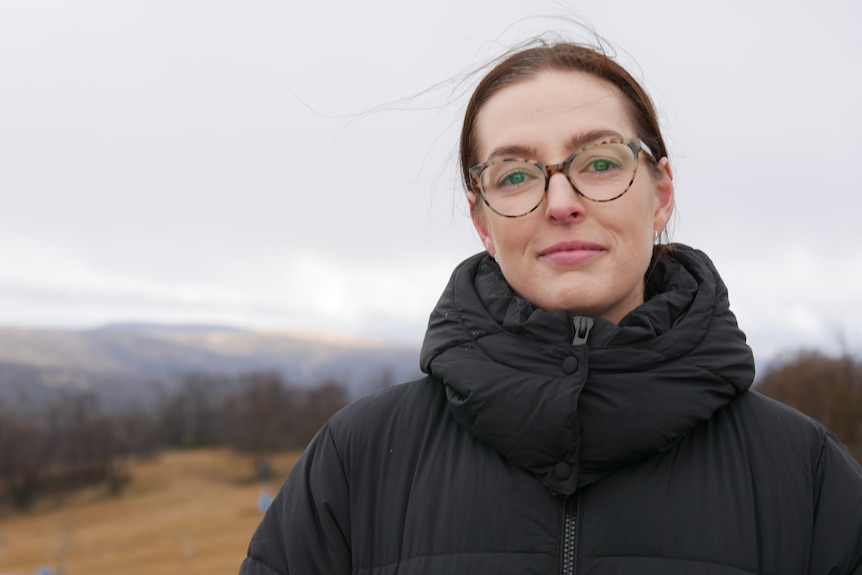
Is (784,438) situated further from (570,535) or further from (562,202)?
(562,202)

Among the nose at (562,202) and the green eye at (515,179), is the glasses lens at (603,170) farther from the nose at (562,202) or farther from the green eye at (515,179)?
the green eye at (515,179)

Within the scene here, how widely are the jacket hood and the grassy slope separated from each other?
140 ft

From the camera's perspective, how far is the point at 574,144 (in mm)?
2047

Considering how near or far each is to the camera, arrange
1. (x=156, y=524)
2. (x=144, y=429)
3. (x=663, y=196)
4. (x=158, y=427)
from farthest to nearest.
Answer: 1. (x=158, y=427)
2. (x=144, y=429)
3. (x=156, y=524)
4. (x=663, y=196)

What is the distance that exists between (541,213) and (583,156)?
0.59ft

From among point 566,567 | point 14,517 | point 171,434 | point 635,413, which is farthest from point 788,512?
point 171,434

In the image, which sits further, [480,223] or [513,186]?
[480,223]

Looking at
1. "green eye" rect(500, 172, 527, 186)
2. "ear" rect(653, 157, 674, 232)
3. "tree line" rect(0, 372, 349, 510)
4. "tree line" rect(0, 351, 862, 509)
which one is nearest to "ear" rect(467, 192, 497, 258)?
"green eye" rect(500, 172, 527, 186)

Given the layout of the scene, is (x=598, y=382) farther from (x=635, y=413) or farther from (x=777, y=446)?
(x=777, y=446)

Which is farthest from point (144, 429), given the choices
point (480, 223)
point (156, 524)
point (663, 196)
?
point (663, 196)

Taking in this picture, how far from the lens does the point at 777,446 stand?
1923 millimetres

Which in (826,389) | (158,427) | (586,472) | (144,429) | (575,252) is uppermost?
(575,252)

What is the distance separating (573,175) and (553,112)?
0.18 m

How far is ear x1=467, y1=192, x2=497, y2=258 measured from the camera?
2.32m
